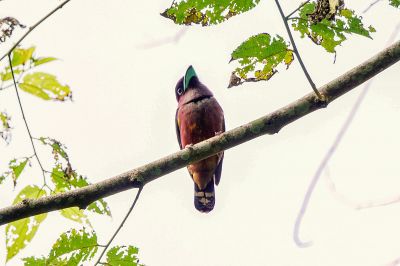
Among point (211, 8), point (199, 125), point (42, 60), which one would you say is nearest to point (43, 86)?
point (42, 60)

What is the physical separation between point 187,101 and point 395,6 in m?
3.03

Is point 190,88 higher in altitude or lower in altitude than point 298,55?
higher

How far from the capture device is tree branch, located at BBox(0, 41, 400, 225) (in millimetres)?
2158

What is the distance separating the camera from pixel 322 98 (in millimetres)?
2150

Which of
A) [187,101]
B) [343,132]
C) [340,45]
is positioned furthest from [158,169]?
[187,101]

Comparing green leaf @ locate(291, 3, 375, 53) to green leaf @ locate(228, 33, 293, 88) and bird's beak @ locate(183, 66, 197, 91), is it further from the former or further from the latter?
bird's beak @ locate(183, 66, 197, 91)

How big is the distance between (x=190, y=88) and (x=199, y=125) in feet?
2.04

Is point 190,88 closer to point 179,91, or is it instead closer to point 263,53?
point 179,91

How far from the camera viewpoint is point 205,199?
5.01 m

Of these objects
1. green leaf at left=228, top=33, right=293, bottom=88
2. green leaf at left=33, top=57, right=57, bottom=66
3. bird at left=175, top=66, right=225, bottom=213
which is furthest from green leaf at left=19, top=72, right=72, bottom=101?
bird at left=175, top=66, right=225, bottom=213

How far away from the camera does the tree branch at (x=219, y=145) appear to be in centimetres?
216

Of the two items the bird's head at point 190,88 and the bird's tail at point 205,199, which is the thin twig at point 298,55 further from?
the bird's tail at point 205,199

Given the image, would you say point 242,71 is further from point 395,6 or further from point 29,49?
point 29,49

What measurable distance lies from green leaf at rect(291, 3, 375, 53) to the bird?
7.47 ft
